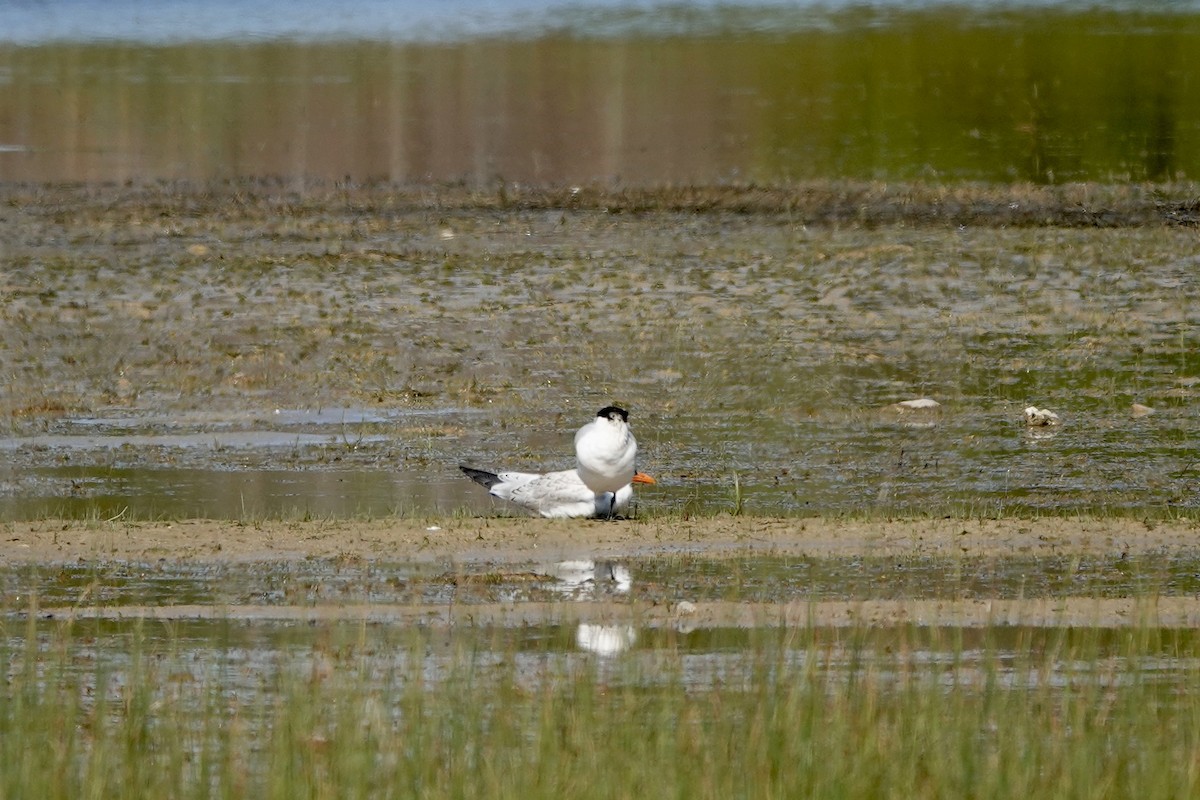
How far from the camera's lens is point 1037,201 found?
2041 centimetres

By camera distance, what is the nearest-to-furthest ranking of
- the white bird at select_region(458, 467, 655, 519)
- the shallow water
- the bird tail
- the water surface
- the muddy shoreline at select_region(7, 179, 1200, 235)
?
the shallow water
the white bird at select_region(458, 467, 655, 519)
the bird tail
the muddy shoreline at select_region(7, 179, 1200, 235)
the water surface

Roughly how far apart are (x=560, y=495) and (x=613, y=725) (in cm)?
404

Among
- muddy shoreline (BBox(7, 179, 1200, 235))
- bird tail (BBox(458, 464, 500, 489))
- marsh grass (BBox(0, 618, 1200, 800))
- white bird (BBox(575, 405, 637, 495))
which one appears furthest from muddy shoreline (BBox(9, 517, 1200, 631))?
muddy shoreline (BBox(7, 179, 1200, 235))

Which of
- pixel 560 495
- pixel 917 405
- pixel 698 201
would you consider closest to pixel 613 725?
pixel 560 495

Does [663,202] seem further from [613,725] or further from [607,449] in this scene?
[613,725]

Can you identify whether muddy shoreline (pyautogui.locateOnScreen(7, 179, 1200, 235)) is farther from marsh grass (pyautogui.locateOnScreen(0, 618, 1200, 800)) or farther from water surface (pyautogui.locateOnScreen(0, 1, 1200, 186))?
marsh grass (pyautogui.locateOnScreen(0, 618, 1200, 800))

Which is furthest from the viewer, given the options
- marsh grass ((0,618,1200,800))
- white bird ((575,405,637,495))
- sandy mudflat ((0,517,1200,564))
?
white bird ((575,405,637,495))

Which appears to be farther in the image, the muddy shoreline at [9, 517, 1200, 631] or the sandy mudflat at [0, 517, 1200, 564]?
the sandy mudflat at [0, 517, 1200, 564]

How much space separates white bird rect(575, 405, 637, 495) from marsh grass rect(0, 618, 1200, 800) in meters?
2.56

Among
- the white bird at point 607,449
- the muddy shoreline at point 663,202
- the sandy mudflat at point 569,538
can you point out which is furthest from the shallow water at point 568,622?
the muddy shoreline at point 663,202

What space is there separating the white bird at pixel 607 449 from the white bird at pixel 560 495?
16 cm

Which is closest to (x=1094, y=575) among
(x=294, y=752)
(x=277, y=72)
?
(x=294, y=752)

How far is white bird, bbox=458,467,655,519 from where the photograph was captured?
9672 mm

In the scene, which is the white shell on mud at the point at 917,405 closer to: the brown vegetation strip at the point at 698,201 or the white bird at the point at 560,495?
the white bird at the point at 560,495
